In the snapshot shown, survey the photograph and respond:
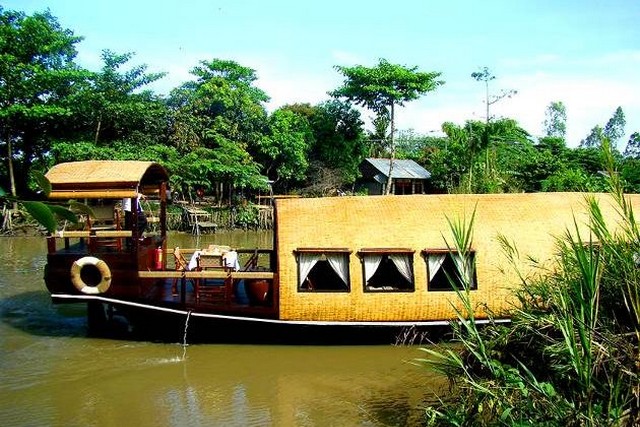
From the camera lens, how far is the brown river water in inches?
277

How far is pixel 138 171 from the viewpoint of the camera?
31.3 ft

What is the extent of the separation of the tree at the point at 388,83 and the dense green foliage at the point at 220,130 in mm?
64

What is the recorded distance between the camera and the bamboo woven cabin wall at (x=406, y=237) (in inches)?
355

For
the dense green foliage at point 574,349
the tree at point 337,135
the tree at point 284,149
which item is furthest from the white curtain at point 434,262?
the tree at point 337,135

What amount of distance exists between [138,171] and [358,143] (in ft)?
82.7

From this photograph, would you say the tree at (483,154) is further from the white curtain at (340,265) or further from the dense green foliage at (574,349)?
the dense green foliage at (574,349)

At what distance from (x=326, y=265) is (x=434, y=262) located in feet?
6.03

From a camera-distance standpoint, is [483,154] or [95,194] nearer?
[95,194]

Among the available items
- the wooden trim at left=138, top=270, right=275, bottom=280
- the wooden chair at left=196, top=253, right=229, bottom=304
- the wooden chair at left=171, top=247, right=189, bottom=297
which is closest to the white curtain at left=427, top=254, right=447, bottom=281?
the wooden trim at left=138, top=270, right=275, bottom=280

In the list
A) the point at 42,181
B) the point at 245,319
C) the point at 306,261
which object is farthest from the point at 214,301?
the point at 42,181

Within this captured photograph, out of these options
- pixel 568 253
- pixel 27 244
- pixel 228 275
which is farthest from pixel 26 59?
pixel 568 253

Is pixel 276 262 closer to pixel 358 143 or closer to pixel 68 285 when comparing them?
pixel 68 285

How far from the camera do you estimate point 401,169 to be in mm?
33875

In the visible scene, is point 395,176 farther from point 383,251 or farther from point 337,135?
point 383,251
